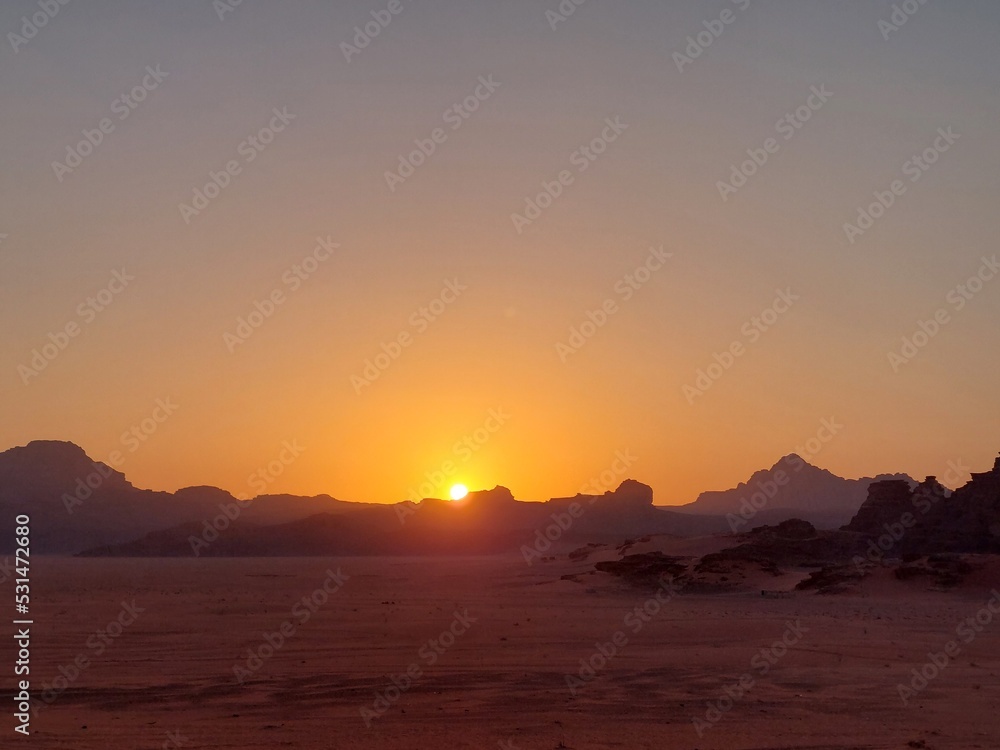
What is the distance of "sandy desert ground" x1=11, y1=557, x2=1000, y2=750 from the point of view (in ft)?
35.5

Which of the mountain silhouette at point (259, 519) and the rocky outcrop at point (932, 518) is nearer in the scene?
the rocky outcrop at point (932, 518)

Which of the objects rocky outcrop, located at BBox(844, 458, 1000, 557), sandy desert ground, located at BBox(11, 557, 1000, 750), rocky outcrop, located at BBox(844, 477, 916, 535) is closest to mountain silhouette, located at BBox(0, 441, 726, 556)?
rocky outcrop, located at BBox(844, 477, 916, 535)

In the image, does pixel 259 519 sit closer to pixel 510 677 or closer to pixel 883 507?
pixel 883 507

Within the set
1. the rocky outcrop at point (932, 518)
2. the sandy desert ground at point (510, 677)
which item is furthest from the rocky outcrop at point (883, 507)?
the sandy desert ground at point (510, 677)

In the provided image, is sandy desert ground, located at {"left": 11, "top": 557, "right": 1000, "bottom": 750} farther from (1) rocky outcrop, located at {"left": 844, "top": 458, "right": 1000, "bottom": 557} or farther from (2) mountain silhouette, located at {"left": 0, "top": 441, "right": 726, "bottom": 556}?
(2) mountain silhouette, located at {"left": 0, "top": 441, "right": 726, "bottom": 556}

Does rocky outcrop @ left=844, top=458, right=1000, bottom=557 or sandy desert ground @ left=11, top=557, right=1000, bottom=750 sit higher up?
rocky outcrop @ left=844, top=458, right=1000, bottom=557

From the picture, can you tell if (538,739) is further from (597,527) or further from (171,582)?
(597,527)

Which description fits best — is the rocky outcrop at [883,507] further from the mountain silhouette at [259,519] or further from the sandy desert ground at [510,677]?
the mountain silhouette at [259,519]

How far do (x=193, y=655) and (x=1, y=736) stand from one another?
20.5 ft

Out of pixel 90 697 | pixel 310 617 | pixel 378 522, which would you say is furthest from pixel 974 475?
pixel 378 522

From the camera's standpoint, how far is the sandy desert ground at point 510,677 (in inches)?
426

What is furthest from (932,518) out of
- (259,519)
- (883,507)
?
(259,519)

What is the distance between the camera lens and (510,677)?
1434 cm

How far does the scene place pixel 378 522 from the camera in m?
122
